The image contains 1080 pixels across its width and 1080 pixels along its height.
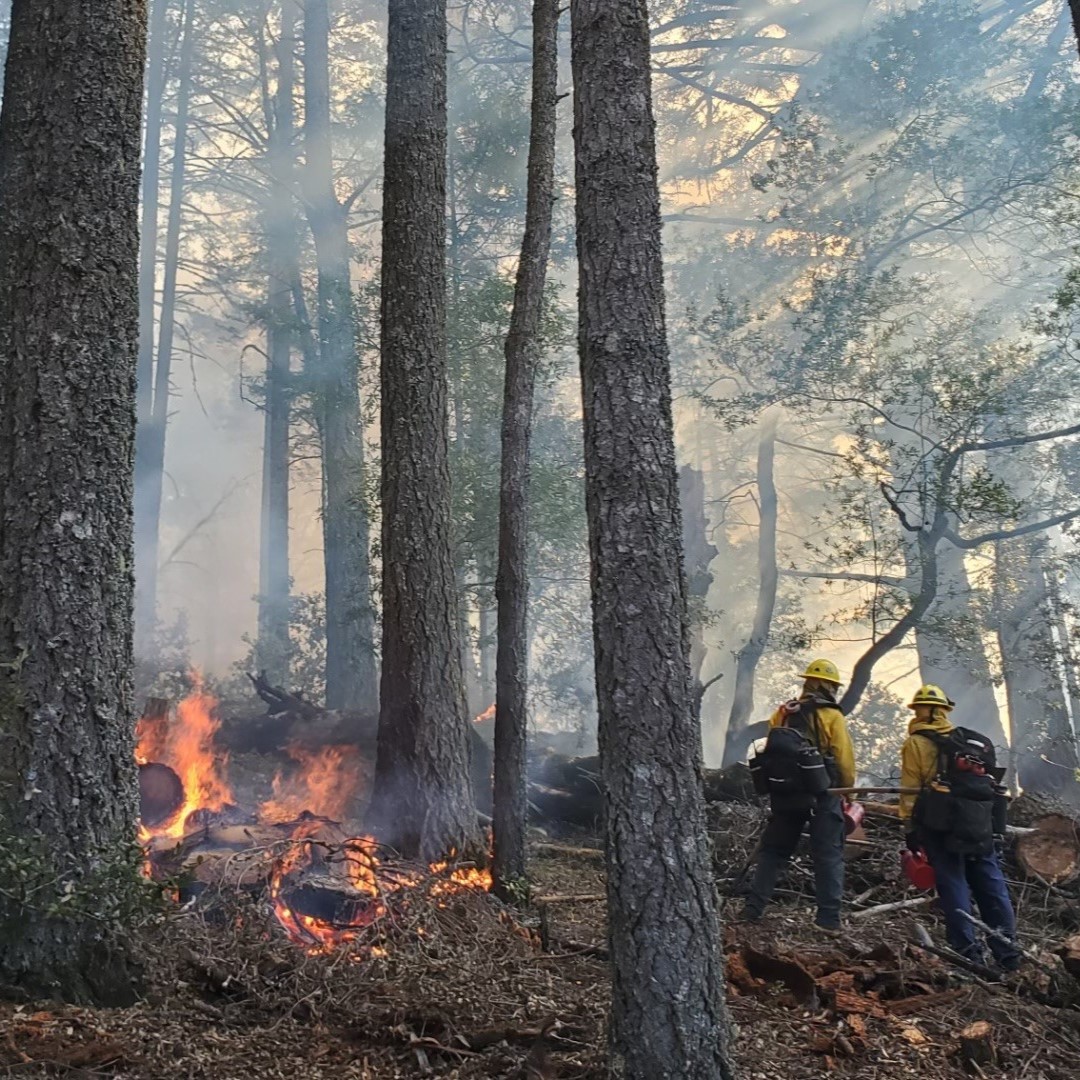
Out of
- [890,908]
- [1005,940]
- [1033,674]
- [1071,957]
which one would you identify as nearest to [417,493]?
[890,908]

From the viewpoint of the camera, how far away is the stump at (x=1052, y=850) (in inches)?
307


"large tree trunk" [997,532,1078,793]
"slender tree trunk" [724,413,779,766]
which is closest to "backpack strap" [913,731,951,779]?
"large tree trunk" [997,532,1078,793]

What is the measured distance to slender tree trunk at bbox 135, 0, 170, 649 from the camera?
20.5m

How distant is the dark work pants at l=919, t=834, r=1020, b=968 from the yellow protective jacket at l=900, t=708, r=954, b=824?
0.98 feet

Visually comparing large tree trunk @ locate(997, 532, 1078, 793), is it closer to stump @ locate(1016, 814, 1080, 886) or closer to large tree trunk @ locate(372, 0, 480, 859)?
stump @ locate(1016, 814, 1080, 886)

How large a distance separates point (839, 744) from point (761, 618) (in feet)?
42.5

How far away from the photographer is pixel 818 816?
7.54 m

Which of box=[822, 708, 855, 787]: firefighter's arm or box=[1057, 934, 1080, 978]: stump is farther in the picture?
box=[822, 708, 855, 787]: firefighter's arm

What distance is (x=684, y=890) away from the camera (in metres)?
3.67

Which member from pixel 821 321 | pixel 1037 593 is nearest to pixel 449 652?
pixel 821 321

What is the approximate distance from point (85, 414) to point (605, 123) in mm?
2881

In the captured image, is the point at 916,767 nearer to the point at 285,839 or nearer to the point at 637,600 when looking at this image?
the point at 637,600

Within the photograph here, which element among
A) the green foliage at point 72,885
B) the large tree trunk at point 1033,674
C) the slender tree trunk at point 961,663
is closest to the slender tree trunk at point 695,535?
the slender tree trunk at point 961,663

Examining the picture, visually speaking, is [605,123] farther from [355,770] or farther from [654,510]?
[355,770]
